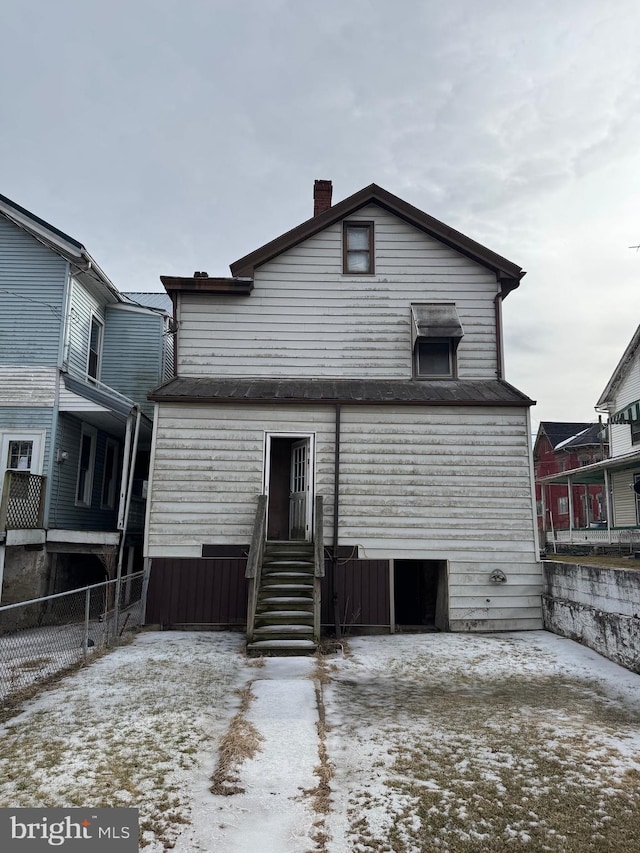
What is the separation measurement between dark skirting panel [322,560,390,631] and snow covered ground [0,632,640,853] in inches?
102

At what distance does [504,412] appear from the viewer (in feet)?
36.7

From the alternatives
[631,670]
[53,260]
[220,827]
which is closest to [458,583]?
[631,670]

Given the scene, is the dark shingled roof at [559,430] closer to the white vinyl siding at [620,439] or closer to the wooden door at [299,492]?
the white vinyl siding at [620,439]

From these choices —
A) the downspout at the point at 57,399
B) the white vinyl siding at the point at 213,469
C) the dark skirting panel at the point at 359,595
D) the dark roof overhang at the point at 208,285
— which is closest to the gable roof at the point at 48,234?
the downspout at the point at 57,399

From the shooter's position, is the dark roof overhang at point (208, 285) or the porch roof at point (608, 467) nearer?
the dark roof overhang at point (208, 285)

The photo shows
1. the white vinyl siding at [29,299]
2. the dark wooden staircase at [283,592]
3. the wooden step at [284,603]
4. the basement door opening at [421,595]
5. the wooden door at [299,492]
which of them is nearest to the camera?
the dark wooden staircase at [283,592]

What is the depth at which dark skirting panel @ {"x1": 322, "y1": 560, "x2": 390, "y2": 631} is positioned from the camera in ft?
34.2

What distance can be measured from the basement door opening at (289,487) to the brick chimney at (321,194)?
247 inches

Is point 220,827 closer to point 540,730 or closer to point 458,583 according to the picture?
point 540,730

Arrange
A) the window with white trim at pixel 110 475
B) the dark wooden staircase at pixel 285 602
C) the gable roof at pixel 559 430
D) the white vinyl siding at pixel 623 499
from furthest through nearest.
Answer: the gable roof at pixel 559 430
the white vinyl siding at pixel 623 499
the window with white trim at pixel 110 475
the dark wooden staircase at pixel 285 602

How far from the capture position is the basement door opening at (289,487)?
11.0 metres

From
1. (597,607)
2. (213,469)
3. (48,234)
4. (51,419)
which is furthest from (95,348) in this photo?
(597,607)

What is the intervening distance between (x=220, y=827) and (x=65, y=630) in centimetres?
629

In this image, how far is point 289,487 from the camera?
41.6ft
